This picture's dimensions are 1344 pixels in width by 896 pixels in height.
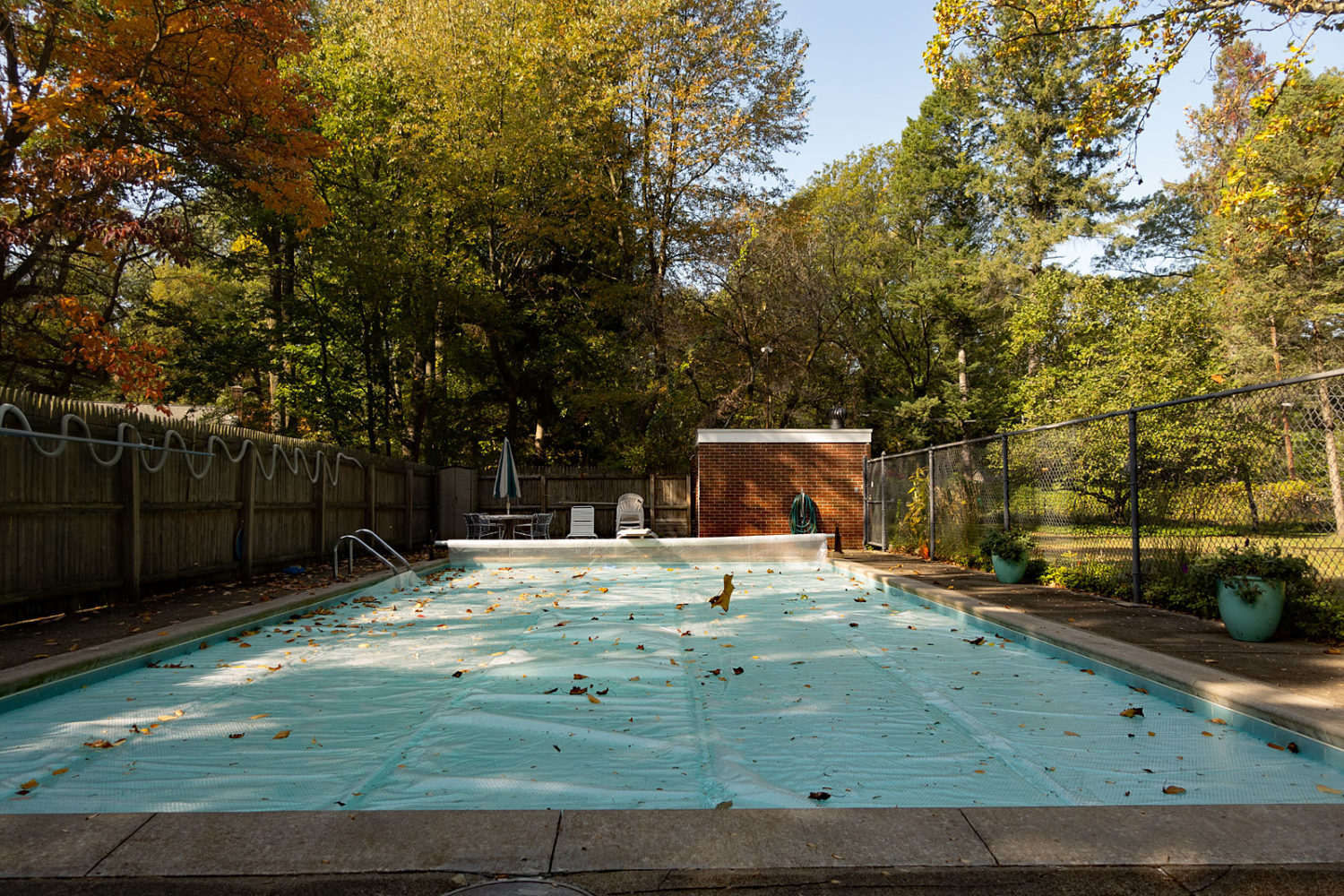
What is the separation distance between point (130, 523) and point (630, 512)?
11317 millimetres

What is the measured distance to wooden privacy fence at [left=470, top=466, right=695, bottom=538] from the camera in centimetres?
1878

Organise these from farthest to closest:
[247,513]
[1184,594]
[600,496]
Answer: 1. [600,496]
2. [247,513]
3. [1184,594]

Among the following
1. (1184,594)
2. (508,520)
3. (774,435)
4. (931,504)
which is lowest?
(1184,594)

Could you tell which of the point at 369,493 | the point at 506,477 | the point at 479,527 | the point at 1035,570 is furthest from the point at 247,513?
the point at 1035,570

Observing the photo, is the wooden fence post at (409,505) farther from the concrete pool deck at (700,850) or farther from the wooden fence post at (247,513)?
the concrete pool deck at (700,850)

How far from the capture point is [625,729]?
12.5ft

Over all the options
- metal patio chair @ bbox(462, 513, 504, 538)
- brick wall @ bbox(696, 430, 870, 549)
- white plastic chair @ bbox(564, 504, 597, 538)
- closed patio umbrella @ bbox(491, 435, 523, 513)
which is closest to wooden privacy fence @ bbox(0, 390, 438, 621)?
closed patio umbrella @ bbox(491, 435, 523, 513)

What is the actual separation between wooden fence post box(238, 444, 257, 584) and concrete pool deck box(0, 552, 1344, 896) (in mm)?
7148

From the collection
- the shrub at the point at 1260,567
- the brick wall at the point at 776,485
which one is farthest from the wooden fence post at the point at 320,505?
the shrub at the point at 1260,567

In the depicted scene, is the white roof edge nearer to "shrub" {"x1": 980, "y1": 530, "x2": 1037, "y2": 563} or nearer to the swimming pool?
"shrub" {"x1": 980, "y1": 530, "x2": 1037, "y2": 563}

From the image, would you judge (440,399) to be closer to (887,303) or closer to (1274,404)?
(887,303)

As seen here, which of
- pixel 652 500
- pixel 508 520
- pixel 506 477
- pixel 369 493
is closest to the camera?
pixel 369 493

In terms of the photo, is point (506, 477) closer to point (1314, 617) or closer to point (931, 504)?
point (931, 504)

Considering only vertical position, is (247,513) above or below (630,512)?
above
